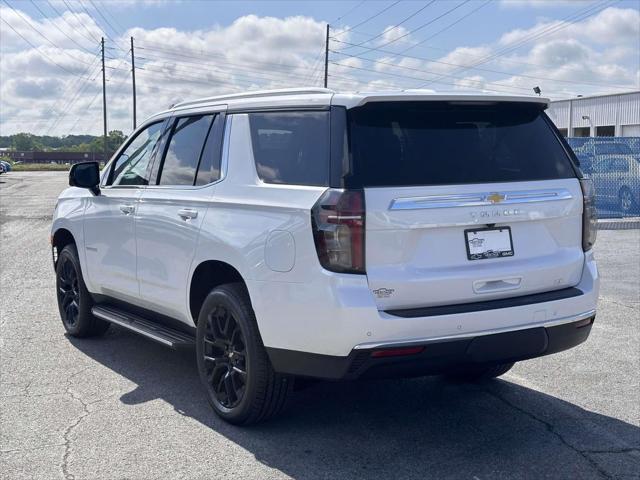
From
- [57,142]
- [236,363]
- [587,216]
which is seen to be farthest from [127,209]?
[57,142]

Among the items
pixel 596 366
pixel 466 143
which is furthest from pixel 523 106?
pixel 596 366

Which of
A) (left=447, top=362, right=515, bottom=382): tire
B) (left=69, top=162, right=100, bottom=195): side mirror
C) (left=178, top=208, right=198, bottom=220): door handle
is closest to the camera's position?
(left=178, top=208, right=198, bottom=220): door handle

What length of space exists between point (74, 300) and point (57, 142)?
5022 inches

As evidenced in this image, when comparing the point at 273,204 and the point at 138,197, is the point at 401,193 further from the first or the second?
the point at 138,197

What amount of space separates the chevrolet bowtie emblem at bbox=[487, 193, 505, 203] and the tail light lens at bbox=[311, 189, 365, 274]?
0.75m

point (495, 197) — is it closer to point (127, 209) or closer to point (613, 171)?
point (127, 209)

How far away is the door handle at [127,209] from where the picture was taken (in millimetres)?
5968


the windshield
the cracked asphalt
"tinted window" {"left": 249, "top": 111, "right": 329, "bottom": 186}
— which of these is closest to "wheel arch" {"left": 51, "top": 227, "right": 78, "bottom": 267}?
the cracked asphalt

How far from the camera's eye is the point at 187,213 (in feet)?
17.1

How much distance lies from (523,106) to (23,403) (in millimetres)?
3728

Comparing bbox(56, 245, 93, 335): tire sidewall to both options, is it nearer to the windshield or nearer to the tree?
the windshield

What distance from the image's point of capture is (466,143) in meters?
4.50

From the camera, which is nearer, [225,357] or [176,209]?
[225,357]

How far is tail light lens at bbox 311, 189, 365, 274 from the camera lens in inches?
159
